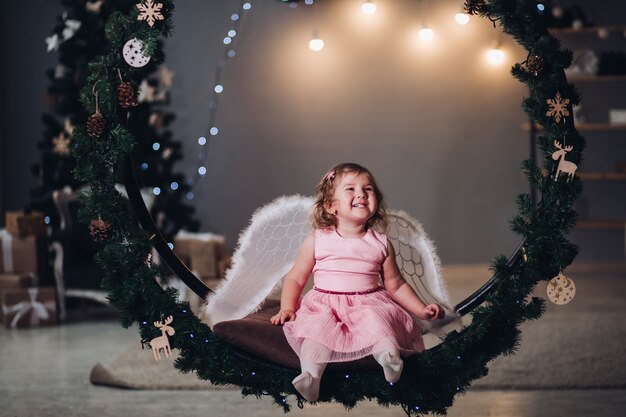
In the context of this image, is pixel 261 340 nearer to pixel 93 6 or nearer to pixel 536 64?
pixel 536 64

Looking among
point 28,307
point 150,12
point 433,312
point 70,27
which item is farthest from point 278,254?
point 70,27

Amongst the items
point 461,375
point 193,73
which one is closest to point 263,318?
point 461,375

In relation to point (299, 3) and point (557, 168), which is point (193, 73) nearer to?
point (299, 3)

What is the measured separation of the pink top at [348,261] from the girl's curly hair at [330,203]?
0.03 metres

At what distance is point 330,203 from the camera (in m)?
2.62

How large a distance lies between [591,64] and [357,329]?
4981mm

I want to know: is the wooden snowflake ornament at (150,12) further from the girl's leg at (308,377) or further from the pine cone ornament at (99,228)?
the girl's leg at (308,377)

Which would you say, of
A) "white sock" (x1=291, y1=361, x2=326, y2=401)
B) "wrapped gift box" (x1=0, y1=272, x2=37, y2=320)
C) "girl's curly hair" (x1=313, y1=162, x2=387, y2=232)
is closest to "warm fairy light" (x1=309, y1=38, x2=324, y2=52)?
"wrapped gift box" (x1=0, y1=272, x2=37, y2=320)

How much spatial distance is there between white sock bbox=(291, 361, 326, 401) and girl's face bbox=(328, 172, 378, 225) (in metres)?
0.46

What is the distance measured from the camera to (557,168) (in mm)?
2432

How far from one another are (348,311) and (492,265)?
1.35ft

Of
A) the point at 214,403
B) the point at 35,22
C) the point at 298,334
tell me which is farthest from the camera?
the point at 35,22

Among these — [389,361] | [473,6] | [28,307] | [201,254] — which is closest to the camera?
[389,361]

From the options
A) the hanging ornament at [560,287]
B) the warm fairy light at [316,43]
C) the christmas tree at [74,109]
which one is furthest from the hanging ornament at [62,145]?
the hanging ornament at [560,287]
